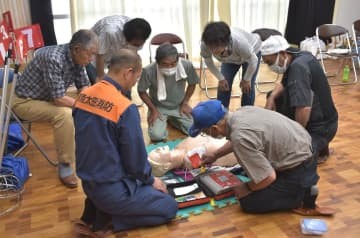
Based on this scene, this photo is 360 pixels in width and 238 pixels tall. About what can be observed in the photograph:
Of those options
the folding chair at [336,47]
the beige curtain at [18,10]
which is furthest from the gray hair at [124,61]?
the folding chair at [336,47]

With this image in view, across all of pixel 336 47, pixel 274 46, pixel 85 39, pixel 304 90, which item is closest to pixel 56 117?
pixel 85 39

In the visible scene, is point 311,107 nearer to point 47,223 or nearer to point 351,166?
point 351,166

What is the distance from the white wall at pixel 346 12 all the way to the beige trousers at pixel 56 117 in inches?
187

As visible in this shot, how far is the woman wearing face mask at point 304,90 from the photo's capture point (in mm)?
2279

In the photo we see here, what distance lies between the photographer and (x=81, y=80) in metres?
2.60

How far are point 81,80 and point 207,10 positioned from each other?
294 cm

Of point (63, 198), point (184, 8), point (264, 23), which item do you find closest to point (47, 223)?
point (63, 198)

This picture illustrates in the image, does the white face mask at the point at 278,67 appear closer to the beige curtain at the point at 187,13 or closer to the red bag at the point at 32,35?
the red bag at the point at 32,35

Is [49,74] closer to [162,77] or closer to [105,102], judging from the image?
[105,102]

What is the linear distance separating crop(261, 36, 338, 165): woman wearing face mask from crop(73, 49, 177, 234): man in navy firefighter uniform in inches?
39.6

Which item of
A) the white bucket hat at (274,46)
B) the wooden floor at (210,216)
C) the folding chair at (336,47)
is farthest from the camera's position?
the folding chair at (336,47)

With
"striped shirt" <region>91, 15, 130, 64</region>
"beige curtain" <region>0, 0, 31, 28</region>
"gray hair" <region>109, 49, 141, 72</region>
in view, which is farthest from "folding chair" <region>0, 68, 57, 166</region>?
"beige curtain" <region>0, 0, 31, 28</region>

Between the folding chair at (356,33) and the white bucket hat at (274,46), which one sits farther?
the folding chair at (356,33)

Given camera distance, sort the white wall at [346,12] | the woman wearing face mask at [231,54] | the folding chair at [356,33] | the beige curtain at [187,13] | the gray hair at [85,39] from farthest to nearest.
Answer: the white wall at [346,12] < the folding chair at [356,33] < the beige curtain at [187,13] < the woman wearing face mask at [231,54] < the gray hair at [85,39]
